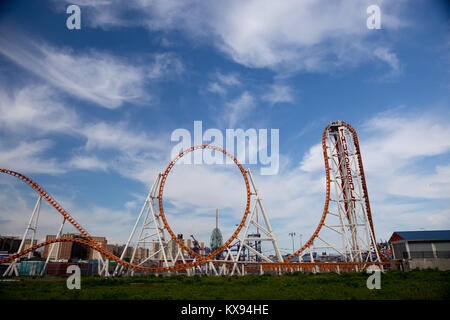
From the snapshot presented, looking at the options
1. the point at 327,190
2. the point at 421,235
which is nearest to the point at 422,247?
the point at 421,235

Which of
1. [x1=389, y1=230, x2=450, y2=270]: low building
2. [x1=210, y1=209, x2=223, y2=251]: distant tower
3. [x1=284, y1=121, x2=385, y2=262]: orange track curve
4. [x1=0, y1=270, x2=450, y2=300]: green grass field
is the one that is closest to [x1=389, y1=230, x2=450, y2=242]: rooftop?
[x1=389, y1=230, x2=450, y2=270]: low building

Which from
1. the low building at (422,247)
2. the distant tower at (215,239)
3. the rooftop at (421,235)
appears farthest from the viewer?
the distant tower at (215,239)

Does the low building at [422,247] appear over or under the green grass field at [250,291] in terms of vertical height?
over

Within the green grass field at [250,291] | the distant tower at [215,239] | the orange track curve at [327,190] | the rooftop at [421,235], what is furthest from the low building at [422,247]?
the distant tower at [215,239]

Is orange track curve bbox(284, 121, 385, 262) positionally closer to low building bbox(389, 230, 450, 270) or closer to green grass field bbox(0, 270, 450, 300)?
low building bbox(389, 230, 450, 270)

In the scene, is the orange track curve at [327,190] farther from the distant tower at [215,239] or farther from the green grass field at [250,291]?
the distant tower at [215,239]

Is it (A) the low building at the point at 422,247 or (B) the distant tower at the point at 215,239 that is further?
(B) the distant tower at the point at 215,239

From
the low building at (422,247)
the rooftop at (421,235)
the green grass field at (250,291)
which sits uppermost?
the rooftop at (421,235)

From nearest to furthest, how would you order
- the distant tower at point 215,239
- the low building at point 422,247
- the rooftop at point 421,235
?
the low building at point 422,247 < the rooftop at point 421,235 < the distant tower at point 215,239

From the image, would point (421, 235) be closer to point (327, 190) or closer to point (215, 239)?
point (327, 190)

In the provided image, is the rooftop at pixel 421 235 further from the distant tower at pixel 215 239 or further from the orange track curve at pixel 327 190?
the distant tower at pixel 215 239
